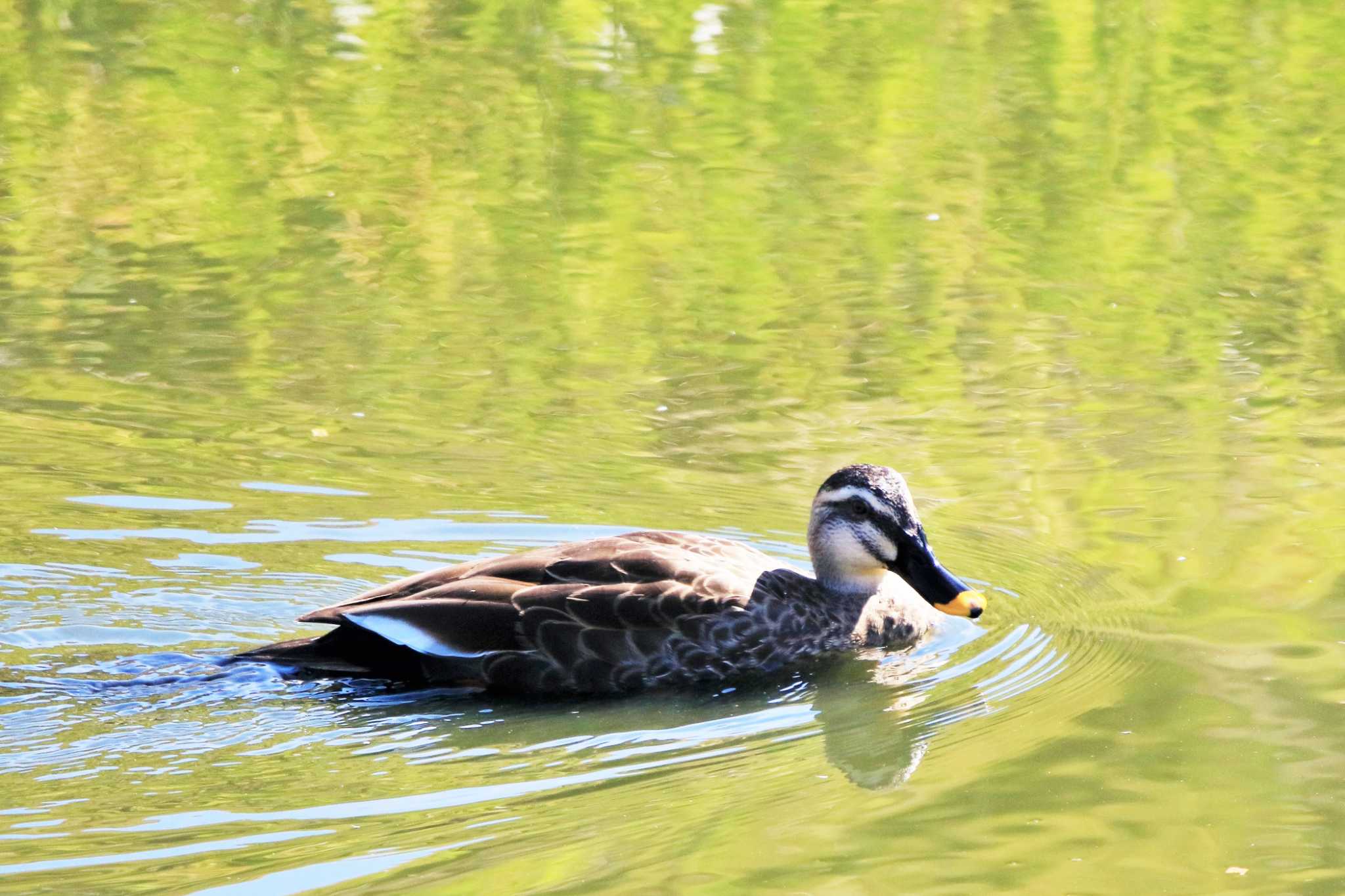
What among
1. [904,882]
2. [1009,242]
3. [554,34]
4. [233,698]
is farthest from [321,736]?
[554,34]

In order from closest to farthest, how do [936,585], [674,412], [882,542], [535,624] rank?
[535,624]
[936,585]
[882,542]
[674,412]

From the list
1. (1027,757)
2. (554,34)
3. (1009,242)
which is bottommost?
(1027,757)

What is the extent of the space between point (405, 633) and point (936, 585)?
7.21 feet

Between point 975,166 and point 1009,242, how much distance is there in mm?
1999

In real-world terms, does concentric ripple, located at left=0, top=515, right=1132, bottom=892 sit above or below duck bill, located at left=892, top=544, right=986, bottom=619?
below

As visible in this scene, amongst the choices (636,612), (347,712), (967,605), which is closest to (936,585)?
(967,605)

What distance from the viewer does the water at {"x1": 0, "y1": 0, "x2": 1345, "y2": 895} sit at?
647cm

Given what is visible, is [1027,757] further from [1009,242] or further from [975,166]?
[975,166]

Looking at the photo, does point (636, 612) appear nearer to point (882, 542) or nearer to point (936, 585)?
point (882, 542)

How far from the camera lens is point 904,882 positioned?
19.6ft

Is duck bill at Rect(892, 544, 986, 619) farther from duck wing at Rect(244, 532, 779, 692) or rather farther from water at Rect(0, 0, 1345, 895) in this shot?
duck wing at Rect(244, 532, 779, 692)

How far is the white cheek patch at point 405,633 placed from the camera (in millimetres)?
7598

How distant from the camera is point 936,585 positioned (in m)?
8.04

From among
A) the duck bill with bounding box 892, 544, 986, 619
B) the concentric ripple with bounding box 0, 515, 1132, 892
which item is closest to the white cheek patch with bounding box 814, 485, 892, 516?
the duck bill with bounding box 892, 544, 986, 619
